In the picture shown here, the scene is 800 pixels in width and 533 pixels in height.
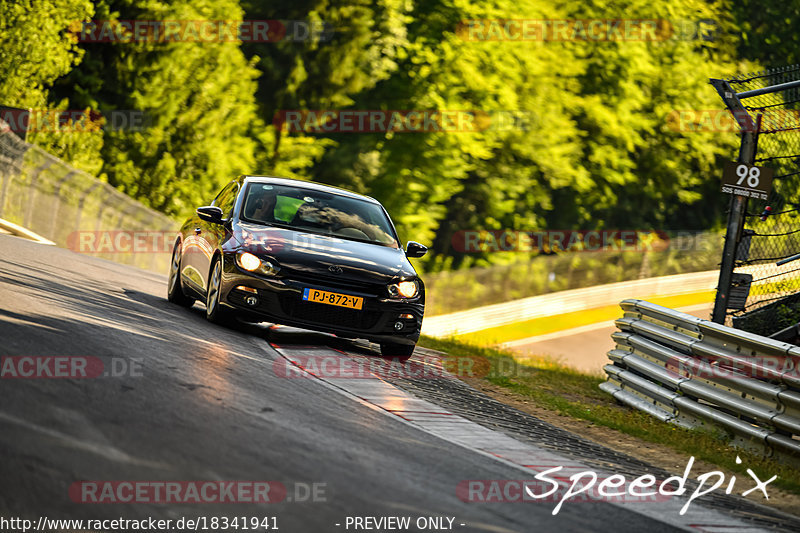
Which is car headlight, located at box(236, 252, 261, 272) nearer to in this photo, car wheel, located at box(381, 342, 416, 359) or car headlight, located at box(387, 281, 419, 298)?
car headlight, located at box(387, 281, 419, 298)

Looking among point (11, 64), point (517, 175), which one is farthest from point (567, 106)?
point (11, 64)

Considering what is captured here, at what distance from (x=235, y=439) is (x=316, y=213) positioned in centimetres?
598

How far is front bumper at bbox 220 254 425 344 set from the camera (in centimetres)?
1030

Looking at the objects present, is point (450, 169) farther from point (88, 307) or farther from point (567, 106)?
point (88, 307)

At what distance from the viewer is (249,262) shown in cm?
1039

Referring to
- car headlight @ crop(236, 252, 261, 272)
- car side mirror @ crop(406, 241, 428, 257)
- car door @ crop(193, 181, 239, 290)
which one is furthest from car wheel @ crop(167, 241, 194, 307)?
car side mirror @ crop(406, 241, 428, 257)

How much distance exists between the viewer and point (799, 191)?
11.9 metres

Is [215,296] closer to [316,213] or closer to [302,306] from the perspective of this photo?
[302,306]

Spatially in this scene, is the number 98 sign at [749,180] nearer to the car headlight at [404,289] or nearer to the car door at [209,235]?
the car headlight at [404,289]

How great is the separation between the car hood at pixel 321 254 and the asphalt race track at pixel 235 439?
1169 mm

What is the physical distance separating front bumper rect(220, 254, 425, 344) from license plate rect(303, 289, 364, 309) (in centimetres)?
4

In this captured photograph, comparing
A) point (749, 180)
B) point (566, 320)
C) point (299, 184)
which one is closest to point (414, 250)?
point (299, 184)

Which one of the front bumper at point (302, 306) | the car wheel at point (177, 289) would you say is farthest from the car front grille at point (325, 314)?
the car wheel at point (177, 289)

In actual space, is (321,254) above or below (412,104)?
below
